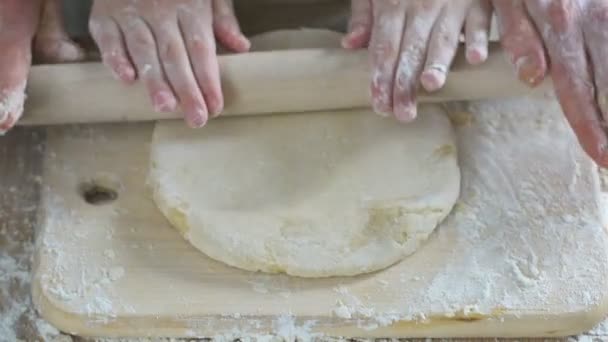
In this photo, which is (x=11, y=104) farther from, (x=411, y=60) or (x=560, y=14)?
(x=560, y=14)

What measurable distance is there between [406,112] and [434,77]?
0.20 ft

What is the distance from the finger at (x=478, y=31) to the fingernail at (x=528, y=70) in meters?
0.05

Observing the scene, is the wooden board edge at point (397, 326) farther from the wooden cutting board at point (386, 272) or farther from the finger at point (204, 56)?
the finger at point (204, 56)

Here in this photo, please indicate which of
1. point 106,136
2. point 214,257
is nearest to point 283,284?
point 214,257

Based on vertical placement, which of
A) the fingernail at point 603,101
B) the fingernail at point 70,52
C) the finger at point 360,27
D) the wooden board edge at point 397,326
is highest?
the fingernail at point 603,101

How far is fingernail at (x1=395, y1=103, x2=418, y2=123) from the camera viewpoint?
3.90 feet

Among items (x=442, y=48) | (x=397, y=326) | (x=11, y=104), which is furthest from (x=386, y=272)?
(x=11, y=104)

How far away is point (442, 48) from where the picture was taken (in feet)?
3.96

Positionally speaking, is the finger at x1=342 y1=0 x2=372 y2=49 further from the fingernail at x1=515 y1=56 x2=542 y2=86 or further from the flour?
the flour

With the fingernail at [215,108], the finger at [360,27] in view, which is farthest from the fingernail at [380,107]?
the fingernail at [215,108]

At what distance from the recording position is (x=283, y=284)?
1190mm

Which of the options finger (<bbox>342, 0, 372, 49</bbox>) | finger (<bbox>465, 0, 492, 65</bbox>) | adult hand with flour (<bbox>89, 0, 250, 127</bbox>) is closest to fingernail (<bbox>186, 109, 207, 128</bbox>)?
adult hand with flour (<bbox>89, 0, 250, 127</bbox>)

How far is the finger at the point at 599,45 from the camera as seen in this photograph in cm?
116

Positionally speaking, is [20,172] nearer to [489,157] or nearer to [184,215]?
[184,215]
